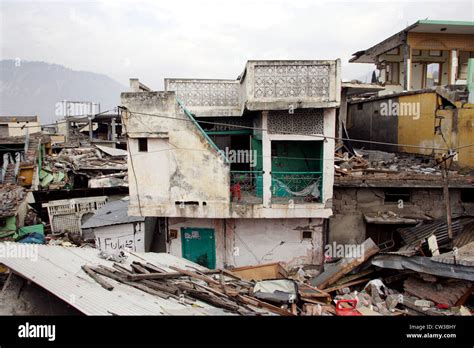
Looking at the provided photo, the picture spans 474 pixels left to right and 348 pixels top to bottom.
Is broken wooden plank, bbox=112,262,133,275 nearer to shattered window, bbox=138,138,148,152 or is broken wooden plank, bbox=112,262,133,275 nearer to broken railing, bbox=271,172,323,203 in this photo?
shattered window, bbox=138,138,148,152

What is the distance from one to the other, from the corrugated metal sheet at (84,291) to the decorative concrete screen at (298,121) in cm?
635

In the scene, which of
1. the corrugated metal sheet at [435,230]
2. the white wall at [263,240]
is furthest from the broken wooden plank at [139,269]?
the corrugated metal sheet at [435,230]

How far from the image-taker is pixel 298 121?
10.4m

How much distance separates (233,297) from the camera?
598 cm

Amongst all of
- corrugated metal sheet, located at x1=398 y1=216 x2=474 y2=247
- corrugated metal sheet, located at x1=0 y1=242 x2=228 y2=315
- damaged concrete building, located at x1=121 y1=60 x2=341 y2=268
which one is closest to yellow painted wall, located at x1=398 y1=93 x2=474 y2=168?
corrugated metal sheet, located at x1=398 y1=216 x2=474 y2=247

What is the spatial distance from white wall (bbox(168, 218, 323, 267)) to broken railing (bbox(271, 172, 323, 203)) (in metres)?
0.90

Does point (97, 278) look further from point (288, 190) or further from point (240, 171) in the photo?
point (288, 190)

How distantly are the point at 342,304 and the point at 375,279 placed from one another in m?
1.92

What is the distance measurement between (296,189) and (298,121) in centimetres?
229

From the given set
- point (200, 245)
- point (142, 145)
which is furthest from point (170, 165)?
point (200, 245)

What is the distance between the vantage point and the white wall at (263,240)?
38.3ft

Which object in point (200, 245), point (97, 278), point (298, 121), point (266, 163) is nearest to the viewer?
point (97, 278)
